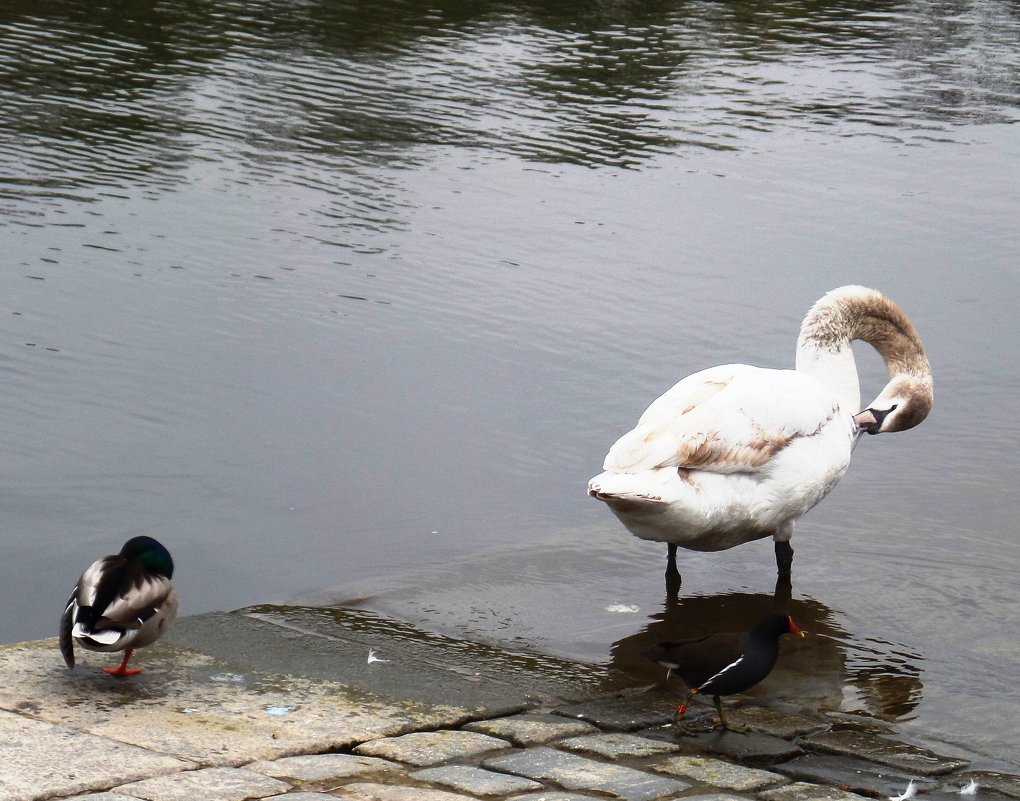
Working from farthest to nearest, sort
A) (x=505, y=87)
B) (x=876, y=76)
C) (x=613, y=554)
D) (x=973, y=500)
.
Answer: (x=876, y=76) → (x=505, y=87) → (x=973, y=500) → (x=613, y=554)

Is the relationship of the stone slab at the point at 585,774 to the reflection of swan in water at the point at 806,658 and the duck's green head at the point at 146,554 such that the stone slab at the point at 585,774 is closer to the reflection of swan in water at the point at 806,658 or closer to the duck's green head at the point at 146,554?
the reflection of swan in water at the point at 806,658

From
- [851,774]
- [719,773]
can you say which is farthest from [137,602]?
[851,774]

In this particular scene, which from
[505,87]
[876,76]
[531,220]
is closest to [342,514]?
[531,220]

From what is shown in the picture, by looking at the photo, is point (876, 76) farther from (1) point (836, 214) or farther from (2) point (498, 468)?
(2) point (498, 468)

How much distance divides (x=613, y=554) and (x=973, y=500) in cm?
210

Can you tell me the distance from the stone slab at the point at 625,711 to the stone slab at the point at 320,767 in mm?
857

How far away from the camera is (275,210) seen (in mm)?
12719

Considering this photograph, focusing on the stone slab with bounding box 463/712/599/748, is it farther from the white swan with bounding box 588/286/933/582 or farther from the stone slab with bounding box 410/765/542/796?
the white swan with bounding box 588/286/933/582

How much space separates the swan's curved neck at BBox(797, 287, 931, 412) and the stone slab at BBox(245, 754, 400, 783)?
3.90m

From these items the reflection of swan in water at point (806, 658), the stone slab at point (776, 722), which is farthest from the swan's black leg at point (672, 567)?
the stone slab at point (776, 722)

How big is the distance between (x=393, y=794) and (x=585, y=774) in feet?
1.95

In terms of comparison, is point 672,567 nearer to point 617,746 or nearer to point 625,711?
point 625,711

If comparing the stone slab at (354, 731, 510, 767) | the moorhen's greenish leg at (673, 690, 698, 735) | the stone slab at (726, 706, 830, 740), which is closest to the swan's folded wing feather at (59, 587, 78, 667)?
the stone slab at (354, 731, 510, 767)

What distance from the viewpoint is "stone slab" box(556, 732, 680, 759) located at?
4656 millimetres
